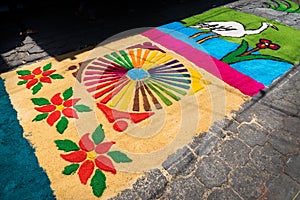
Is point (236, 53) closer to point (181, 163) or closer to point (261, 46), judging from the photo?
point (261, 46)

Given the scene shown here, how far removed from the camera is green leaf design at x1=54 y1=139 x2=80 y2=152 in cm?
303

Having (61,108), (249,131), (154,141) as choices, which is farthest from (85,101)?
(249,131)

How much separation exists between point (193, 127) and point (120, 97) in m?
1.33

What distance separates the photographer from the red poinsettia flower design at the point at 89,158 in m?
2.77

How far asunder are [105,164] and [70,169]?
1.40 ft

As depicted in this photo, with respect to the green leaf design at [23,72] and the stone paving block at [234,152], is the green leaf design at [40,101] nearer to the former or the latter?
the green leaf design at [23,72]

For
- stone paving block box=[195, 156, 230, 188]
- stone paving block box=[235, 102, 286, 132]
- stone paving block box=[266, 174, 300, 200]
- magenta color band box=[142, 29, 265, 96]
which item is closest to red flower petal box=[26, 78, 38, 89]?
magenta color band box=[142, 29, 265, 96]

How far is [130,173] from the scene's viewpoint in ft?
9.08

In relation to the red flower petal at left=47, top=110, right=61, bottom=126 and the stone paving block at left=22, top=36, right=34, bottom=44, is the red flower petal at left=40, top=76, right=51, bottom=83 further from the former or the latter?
the stone paving block at left=22, top=36, right=34, bottom=44

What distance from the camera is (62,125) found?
3357mm

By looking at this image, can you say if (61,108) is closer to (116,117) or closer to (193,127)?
(116,117)

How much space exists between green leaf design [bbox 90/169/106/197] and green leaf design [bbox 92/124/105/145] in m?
0.48

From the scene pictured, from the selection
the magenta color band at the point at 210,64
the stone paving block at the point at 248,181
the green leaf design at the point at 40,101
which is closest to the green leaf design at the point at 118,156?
the stone paving block at the point at 248,181

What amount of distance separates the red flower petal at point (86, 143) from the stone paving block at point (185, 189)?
117 centimetres
